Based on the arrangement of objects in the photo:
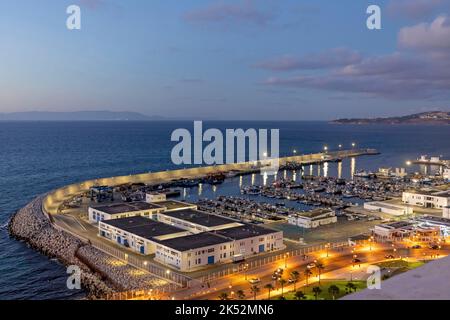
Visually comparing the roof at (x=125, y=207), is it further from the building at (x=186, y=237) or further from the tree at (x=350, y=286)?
the tree at (x=350, y=286)

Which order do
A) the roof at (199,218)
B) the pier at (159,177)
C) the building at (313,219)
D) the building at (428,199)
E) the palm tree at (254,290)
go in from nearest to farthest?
the palm tree at (254,290), the roof at (199,218), the building at (313,219), the building at (428,199), the pier at (159,177)

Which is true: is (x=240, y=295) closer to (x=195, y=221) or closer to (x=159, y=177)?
(x=195, y=221)

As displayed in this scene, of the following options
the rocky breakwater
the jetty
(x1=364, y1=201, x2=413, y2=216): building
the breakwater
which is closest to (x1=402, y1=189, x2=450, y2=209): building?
(x1=364, y1=201, x2=413, y2=216): building

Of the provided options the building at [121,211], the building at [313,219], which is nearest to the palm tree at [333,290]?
the building at [313,219]

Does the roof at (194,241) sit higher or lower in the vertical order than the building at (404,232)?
higher

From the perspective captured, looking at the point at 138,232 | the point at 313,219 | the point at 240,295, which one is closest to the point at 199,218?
the point at 138,232

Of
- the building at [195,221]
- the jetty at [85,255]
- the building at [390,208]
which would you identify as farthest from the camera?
the building at [390,208]
